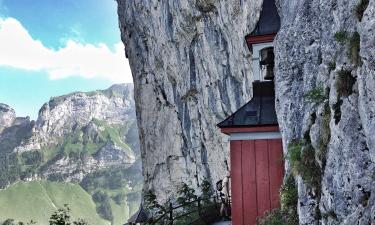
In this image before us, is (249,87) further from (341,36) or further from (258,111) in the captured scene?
(341,36)

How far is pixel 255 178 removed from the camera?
13055mm

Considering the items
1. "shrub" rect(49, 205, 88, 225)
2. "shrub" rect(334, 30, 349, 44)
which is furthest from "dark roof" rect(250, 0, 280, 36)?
"shrub" rect(49, 205, 88, 225)

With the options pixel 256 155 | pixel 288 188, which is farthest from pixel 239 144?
pixel 288 188

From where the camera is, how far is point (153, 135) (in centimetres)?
4594

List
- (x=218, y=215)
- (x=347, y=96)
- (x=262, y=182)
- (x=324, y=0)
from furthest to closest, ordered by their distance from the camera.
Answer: (x=218, y=215), (x=262, y=182), (x=324, y=0), (x=347, y=96)

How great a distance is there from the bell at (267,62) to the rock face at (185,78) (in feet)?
33.1

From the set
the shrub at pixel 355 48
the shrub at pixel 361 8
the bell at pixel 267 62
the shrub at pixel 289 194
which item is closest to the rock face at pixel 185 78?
the bell at pixel 267 62

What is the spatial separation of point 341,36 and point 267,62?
7.27 meters

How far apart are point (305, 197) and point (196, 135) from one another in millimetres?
29541

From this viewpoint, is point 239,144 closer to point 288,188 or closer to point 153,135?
point 288,188

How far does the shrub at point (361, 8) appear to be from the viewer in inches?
293

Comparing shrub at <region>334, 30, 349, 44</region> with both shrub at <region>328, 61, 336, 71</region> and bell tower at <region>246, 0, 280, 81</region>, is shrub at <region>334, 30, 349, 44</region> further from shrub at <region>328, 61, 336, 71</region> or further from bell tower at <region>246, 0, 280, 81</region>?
bell tower at <region>246, 0, 280, 81</region>

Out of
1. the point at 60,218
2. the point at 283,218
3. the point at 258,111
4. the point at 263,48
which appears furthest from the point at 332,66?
the point at 60,218

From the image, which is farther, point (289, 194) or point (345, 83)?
point (289, 194)
